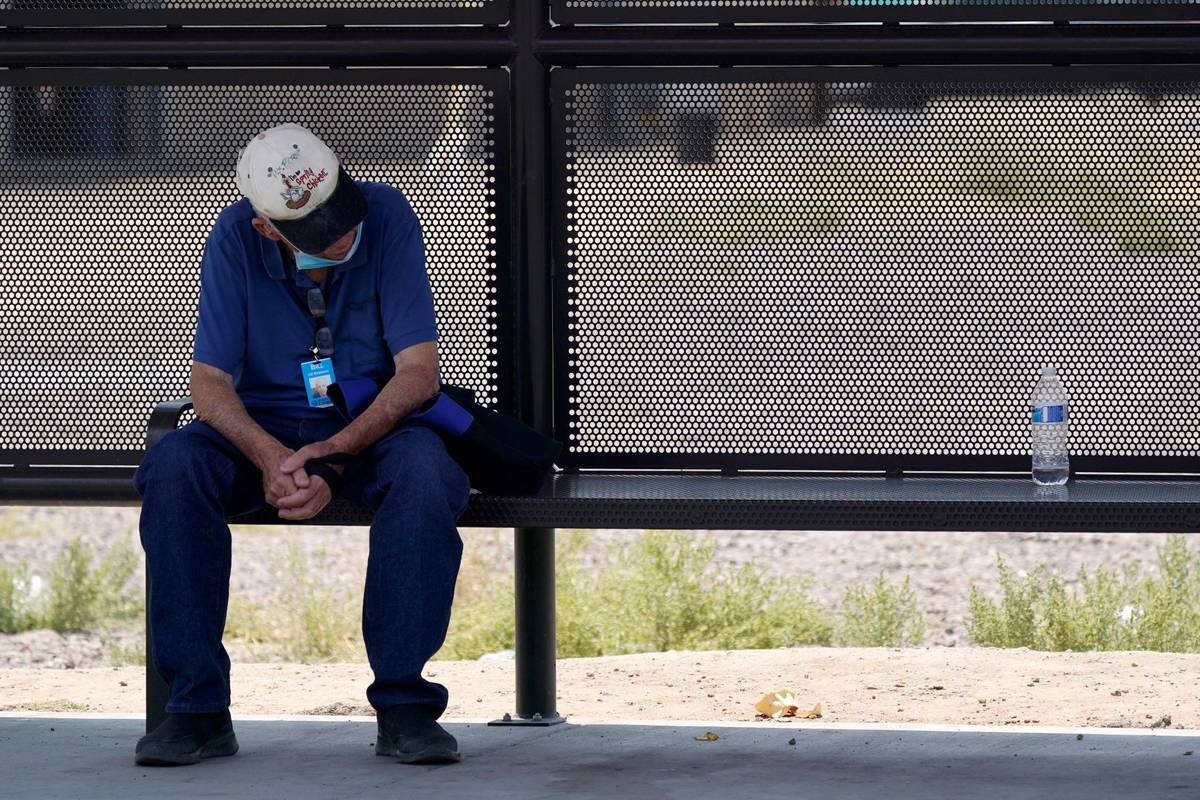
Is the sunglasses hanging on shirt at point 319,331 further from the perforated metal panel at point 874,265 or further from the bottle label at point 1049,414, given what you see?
the bottle label at point 1049,414

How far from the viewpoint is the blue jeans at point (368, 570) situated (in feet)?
14.4

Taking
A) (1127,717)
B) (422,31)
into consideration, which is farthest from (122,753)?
(1127,717)

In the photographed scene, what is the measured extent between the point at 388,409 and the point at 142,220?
1.26 meters

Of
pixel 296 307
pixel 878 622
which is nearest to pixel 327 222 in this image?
pixel 296 307

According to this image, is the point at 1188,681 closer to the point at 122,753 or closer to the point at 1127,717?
the point at 1127,717

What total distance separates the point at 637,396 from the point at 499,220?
0.62 meters

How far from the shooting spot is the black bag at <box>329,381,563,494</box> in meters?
4.71

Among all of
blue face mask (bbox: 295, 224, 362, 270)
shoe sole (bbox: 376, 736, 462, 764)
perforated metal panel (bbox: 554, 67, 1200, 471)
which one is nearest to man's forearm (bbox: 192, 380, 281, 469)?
blue face mask (bbox: 295, 224, 362, 270)

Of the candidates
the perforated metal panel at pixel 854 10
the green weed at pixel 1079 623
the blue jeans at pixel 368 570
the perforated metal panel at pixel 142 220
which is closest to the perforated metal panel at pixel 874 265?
the perforated metal panel at pixel 854 10

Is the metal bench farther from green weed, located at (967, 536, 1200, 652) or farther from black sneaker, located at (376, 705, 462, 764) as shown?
green weed, located at (967, 536, 1200, 652)

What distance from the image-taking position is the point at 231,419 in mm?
4680

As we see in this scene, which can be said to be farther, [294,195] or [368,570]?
[294,195]

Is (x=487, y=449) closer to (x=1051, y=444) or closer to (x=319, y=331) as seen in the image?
(x=319, y=331)

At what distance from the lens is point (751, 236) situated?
5.36 m
